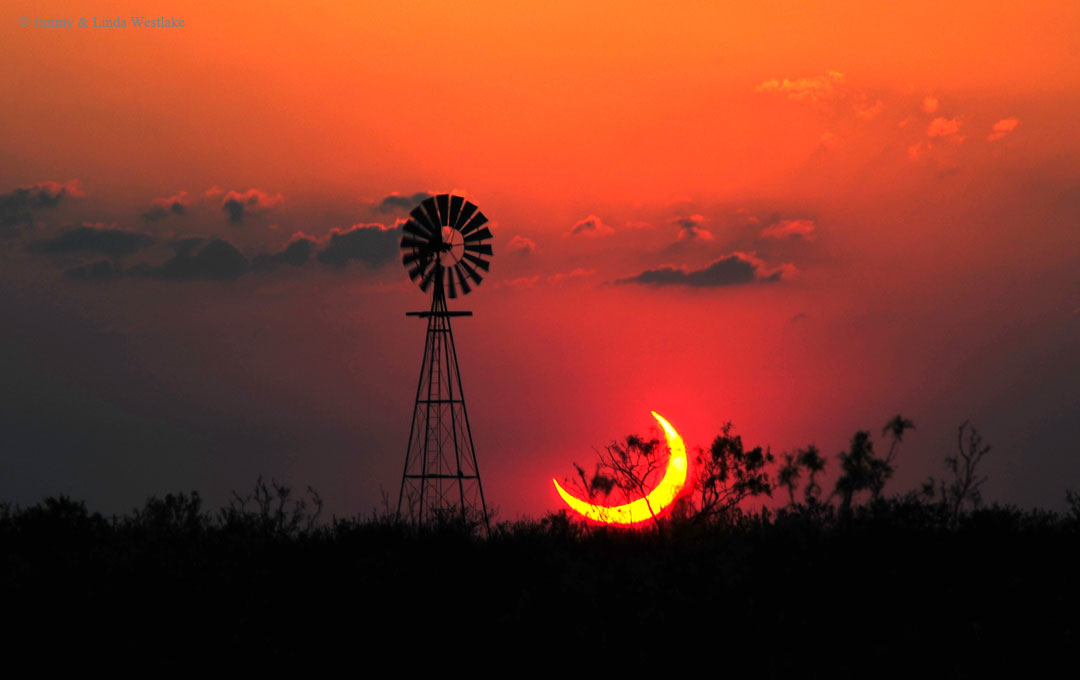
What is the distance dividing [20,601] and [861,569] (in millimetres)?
18279

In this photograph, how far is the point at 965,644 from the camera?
22.4m

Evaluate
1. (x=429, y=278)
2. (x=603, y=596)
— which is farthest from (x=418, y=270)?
(x=603, y=596)

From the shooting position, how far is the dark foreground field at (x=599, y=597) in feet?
74.6

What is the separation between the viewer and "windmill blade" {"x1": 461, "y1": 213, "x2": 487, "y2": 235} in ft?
135

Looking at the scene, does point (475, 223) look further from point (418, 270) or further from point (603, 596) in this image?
point (603, 596)

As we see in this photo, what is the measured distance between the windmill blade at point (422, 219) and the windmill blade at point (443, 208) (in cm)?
35

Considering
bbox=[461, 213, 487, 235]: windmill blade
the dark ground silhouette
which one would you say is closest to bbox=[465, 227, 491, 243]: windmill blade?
bbox=[461, 213, 487, 235]: windmill blade

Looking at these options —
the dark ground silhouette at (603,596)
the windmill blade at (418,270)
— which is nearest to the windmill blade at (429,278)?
the windmill blade at (418,270)

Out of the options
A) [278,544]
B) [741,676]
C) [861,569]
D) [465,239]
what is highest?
[465,239]

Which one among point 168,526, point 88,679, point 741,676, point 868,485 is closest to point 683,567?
point 741,676

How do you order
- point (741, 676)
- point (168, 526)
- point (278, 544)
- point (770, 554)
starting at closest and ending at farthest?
point (741, 676), point (770, 554), point (278, 544), point (168, 526)

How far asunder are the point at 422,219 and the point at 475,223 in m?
1.89

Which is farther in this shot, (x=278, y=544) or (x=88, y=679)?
(x=278, y=544)

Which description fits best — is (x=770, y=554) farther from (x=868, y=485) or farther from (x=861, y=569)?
(x=868, y=485)
